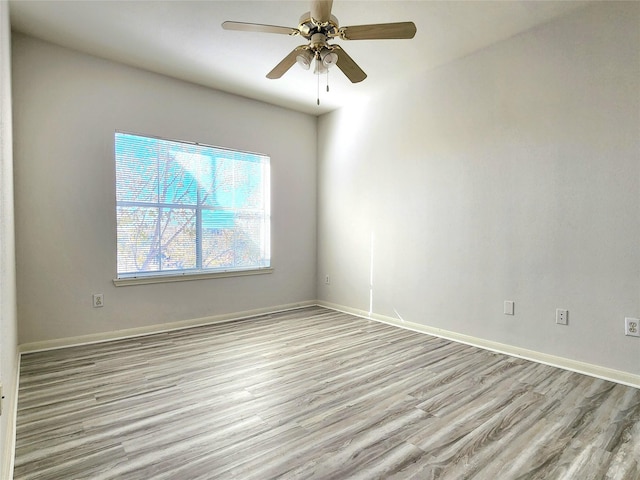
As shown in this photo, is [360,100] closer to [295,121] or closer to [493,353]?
[295,121]

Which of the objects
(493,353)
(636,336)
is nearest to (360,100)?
(493,353)

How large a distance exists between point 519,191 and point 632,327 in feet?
4.10

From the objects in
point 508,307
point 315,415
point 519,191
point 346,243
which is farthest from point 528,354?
point 346,243

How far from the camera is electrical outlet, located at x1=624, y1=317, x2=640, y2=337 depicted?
2480 mm

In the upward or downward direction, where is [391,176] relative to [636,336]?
upward

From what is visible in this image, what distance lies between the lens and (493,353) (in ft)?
10.3

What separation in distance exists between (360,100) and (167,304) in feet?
10.7

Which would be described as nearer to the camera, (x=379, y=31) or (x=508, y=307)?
(x=379, y=31)

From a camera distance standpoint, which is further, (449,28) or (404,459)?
(449,28)

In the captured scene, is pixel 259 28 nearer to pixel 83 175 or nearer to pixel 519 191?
pixel 83 175

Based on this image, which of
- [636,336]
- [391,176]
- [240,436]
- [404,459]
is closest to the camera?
[404,459]

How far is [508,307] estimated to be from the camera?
124 inches

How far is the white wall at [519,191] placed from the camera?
2.55 meters

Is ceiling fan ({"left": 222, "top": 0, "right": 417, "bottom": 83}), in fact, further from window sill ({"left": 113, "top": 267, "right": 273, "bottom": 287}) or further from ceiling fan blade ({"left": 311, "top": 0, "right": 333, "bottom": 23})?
window sill ({"left": 113, "top": 267, "right": 273, "bottom": 287})
